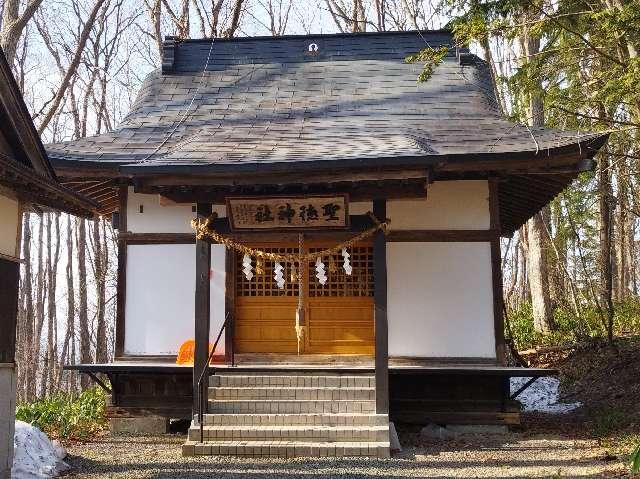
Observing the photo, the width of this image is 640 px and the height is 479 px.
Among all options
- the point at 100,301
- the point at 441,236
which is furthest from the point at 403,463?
the point at 100,301

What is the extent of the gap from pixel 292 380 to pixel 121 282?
3268mm

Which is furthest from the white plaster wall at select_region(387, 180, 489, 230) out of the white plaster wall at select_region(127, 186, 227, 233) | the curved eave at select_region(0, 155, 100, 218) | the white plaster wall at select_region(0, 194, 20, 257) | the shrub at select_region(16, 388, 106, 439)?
the shrub at select_region(16, 388, 106, 439)

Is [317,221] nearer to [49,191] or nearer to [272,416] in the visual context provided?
[272,416]

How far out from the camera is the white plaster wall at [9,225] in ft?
20.8

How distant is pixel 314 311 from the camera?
32.5 ft

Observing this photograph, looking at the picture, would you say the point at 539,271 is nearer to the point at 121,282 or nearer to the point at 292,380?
the point at 292,380

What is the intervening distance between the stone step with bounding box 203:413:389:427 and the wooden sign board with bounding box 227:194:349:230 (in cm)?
246

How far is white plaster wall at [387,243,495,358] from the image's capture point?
30.5 ft

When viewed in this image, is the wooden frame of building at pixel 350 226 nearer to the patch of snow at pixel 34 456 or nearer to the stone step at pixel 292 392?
the stone step at pixel 292 392

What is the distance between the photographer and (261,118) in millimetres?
10969

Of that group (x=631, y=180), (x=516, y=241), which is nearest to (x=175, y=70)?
(x=631, y=180)

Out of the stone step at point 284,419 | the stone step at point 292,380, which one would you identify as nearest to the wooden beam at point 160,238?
the stone step at point 292,380

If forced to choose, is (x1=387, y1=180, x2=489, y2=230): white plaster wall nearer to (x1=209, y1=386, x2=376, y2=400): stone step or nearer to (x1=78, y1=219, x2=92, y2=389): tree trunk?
(x1=209, y1=386, x2=376, y2=400): stone step

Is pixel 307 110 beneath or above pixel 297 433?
above
